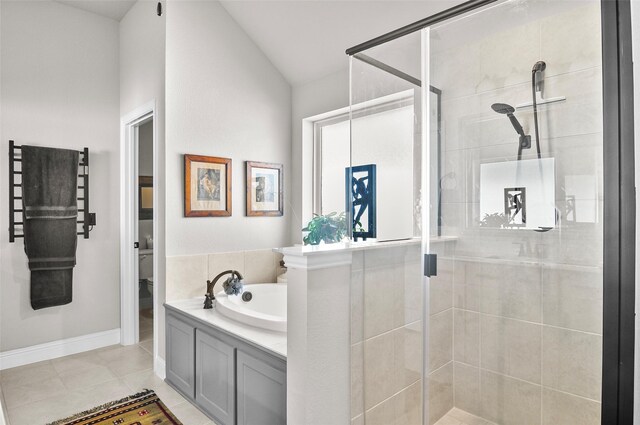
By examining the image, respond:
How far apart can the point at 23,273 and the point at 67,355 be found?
0.78 meters

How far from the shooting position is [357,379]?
1668 mm

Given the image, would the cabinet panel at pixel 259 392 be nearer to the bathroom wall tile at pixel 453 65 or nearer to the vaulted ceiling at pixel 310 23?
the bathroom wall tile at pixel 453 65

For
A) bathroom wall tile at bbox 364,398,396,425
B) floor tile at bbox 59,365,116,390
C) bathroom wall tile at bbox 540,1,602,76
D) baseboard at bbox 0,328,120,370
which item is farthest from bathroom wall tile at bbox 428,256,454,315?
baseboard at bbox 0,328,120,370

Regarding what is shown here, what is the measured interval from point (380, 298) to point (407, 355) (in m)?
0.26

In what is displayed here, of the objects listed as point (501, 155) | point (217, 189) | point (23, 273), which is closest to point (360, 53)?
point (501, 155)

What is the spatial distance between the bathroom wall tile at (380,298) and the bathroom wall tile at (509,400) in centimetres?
42

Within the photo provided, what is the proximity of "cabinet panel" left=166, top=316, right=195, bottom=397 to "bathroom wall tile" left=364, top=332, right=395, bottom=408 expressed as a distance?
1.27 m

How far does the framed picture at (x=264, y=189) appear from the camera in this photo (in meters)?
3.29

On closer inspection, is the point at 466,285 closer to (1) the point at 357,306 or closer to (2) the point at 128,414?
(1) the point at 357,306

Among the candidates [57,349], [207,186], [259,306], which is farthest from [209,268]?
[57,349]

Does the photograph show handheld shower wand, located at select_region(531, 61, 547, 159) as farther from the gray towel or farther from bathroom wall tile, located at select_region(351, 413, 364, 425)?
the gray towel

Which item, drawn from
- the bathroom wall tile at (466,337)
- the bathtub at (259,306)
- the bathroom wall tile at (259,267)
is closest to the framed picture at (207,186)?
the bathroom wall tile at (259,267)

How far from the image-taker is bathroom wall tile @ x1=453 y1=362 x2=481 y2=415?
1.53 meters

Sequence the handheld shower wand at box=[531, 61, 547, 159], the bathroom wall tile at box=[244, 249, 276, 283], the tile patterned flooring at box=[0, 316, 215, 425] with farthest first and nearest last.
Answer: the bathroom wall tile at box=[244, 249, 276, 283]
the tile patterned flooring at box=[0, 316, 215, 425]
the handheld shower wand at box=[531, 61, 547, 159]
